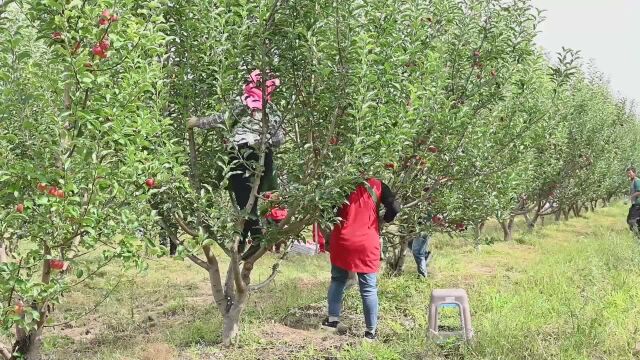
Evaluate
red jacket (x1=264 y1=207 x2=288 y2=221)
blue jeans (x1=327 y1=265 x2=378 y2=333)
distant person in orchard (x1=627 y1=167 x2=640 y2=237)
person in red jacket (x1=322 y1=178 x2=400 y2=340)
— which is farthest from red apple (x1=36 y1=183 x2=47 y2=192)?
distant person in orchard (x1=627 y1=167 x2=640 y2=237)

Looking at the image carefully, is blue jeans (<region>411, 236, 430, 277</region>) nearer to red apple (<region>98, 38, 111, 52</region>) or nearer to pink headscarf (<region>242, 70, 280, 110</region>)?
pink headscarf (<region>242, 70, 280, 110</region>)

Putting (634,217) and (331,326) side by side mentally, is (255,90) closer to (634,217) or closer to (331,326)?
(331,326)

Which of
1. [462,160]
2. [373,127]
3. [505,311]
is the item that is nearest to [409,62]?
[373,127]

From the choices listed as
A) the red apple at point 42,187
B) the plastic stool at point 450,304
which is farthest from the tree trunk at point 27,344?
the plastic stool at point 450,304

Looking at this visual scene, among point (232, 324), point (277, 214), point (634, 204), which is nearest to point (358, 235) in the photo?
point (277, 214)

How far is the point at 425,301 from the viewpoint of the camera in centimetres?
774

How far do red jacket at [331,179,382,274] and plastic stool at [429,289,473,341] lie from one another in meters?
0.62

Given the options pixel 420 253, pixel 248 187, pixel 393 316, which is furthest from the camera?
pixel 420 253

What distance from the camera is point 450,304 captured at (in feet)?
18.2

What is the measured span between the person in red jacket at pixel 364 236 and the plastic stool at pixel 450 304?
552 mm

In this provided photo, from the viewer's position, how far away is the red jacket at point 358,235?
18.2ft

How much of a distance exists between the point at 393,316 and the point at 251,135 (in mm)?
2902

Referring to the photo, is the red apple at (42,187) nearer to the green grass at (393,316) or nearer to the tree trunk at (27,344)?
the green grass at (393,316)

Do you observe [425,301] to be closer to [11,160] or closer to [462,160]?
[462,160]
